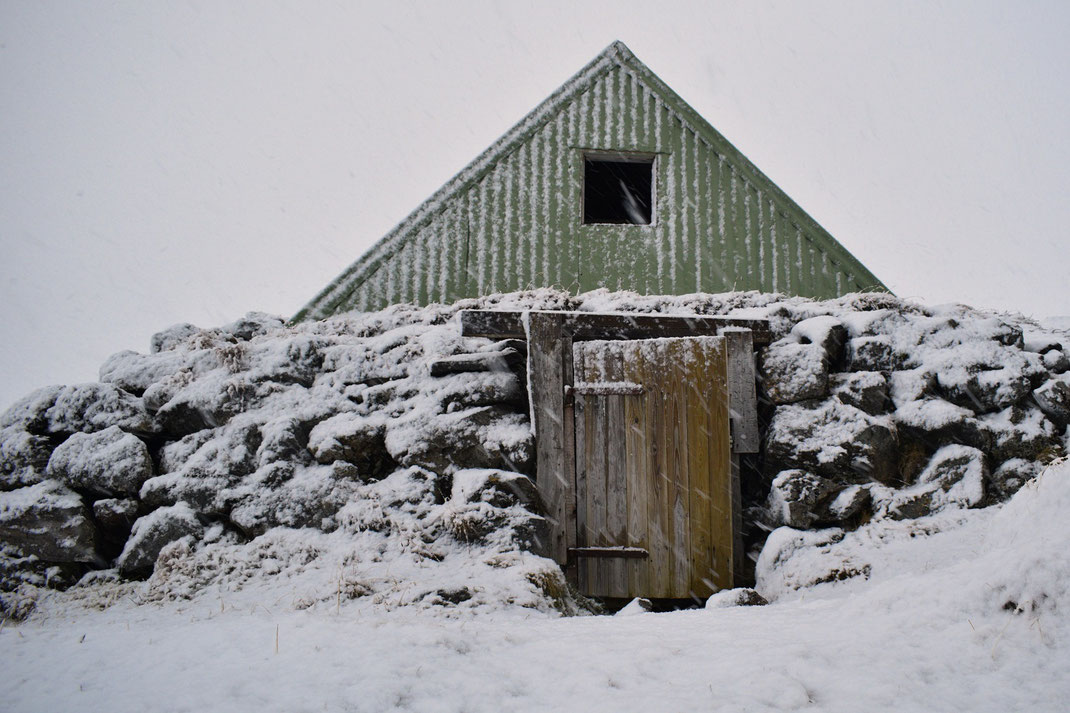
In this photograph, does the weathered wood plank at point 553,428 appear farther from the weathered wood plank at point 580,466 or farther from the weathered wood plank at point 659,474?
the weathered wood plank at point 659,474

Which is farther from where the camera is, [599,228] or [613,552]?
[599,228]

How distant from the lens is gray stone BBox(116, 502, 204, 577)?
19.5 feet

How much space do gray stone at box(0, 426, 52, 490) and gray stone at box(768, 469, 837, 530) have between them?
267 inches

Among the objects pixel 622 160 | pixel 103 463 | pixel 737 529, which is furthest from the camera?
pixel 622 160

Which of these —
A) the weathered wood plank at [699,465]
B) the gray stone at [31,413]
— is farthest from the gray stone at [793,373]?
the gray stone at [31,413]

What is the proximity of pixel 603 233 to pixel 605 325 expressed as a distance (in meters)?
3.79

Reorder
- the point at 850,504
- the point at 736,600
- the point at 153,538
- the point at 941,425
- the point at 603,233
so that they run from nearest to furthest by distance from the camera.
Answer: the point at 736,600, the point at 850,504, the point at 153,538, the point at 941,425, the point at 603,233

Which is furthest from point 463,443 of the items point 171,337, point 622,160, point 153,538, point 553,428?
point 622,160

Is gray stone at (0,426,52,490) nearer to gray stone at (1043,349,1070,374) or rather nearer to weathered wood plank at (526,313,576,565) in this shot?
weathered wood plank at (526,313,576,565)

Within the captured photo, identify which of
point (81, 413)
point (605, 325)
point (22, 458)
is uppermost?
point (605, 325)

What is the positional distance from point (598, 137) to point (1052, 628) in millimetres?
8650

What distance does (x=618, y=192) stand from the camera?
13.3 meters

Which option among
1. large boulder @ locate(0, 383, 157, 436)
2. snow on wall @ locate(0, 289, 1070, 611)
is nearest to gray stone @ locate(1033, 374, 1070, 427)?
snow on wall @ locate(0, 289, 1070, 611)

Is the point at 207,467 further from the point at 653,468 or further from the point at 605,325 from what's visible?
the point at 653,468
